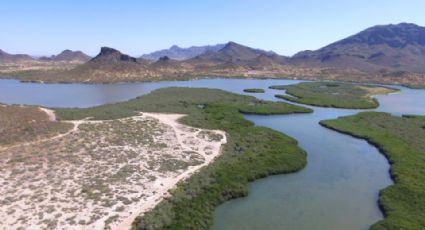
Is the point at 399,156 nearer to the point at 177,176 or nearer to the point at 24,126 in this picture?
the point at 177,176

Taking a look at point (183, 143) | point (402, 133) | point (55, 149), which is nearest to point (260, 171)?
point (183, 143)

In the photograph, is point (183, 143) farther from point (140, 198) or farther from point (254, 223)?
→ point (254, 223)

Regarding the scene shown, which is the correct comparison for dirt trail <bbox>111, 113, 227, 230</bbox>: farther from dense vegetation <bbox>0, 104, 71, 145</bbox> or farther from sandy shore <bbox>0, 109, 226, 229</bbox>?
dense vegetation <bbox>0, 104, 71, 145</bbox>

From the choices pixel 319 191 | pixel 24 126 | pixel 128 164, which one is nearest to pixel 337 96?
pixel 319 191

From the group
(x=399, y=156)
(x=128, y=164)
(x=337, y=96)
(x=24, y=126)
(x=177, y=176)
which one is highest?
(x=24, y=126)

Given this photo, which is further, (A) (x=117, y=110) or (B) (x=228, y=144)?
(A) (x=117, y=110)
